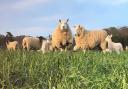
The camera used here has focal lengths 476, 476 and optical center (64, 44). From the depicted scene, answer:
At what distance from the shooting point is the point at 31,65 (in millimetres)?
8445

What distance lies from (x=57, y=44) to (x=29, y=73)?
40.7 feet

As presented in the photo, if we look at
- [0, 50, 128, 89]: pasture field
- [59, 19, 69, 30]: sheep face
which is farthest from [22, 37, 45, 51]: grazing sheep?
[0, 50, 128, 89]: pasture field

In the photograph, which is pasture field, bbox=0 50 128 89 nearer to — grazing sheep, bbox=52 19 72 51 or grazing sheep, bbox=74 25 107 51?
grazing sheep, bbox=52 19 72 51

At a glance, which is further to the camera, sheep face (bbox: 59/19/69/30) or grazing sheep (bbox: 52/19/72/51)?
sheep face (bbox: 59/19/69/30)

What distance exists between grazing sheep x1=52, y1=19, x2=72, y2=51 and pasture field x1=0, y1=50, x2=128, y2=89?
34.1ft

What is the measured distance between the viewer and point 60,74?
7980mm

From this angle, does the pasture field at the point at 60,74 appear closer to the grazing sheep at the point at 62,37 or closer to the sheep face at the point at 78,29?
the grazing sheep at the point at 62,37

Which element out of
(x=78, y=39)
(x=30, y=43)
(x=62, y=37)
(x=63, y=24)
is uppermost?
(x=63, y=24)

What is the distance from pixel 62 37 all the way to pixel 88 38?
3025 millimetres

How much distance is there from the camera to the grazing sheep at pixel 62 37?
20281 millimetres

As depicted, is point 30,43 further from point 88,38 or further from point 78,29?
point 88,38

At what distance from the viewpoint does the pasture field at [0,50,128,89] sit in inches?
244

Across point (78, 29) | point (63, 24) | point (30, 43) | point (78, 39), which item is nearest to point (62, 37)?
point (63, 24)

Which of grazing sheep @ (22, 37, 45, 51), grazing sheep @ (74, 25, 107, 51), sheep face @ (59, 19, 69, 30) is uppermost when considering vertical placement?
sheep face @ (59, 19, 69, 30)
